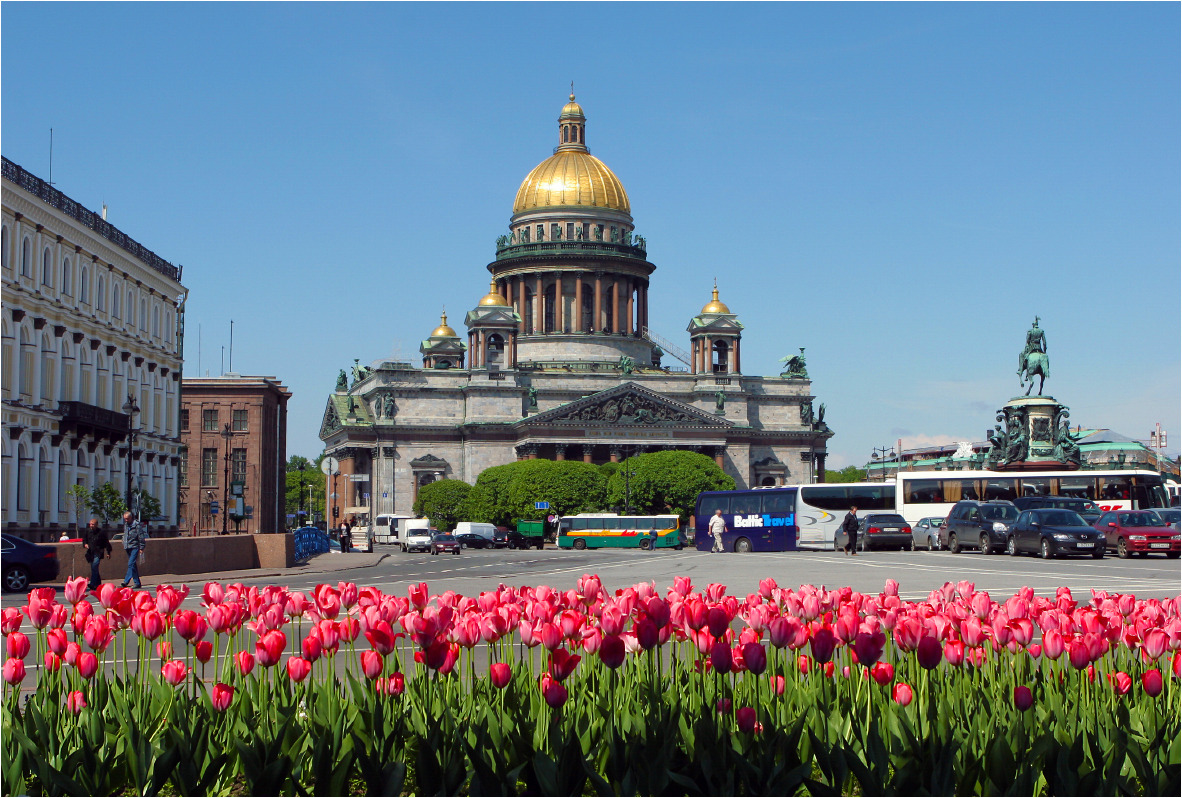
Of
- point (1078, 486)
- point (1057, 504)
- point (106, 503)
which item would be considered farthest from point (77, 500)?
point (1078, 486)

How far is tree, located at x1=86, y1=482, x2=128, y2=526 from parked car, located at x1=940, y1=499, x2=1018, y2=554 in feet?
95.6

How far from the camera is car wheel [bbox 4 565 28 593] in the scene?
1187 inches

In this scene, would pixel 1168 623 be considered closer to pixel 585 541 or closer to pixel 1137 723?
pixel 1137 723

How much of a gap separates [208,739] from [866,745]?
3.31m

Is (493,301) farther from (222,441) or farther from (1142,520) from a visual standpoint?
(1142,520)

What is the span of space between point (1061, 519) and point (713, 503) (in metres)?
23.7

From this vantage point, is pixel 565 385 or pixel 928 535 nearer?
pixel 928 535

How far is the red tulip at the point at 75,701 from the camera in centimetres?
745

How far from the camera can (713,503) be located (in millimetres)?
66000

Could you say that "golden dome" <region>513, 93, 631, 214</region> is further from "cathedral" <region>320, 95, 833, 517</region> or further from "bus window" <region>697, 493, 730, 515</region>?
"bus window" <region>697, 493, 730, 515</region>

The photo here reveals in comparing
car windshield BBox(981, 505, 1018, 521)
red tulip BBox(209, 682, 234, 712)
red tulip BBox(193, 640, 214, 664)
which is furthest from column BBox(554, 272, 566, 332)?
red tulip BBox(209, 682, 234, 712)

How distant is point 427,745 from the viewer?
6852mm

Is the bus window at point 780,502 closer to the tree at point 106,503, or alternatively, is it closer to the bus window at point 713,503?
the bus window at point 713,503

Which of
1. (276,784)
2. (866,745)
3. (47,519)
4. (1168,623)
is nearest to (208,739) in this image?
(276,784)
